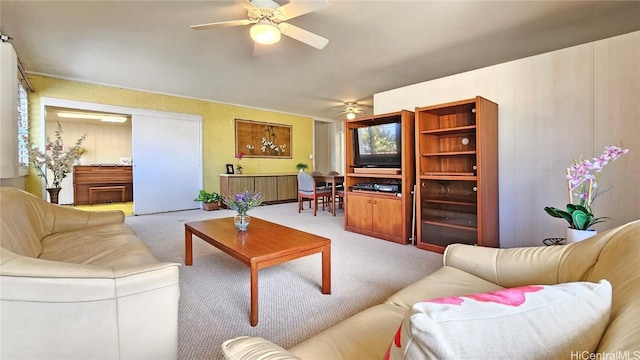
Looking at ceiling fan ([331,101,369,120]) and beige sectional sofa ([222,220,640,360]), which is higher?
ceiling fan ([331,101,369,120])

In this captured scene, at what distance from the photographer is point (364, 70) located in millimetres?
4438

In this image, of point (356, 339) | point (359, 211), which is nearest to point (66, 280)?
point (356, 339)

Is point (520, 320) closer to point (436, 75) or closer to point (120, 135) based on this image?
point (436, 75)

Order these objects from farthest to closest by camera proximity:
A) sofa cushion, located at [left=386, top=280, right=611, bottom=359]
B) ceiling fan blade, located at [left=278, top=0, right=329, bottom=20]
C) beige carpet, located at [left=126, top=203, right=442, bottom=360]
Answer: ceiling fan blade, located at [left=278, top=0, right=329, bottom=20], beige carpet, located at [left=126, top=203, right=442, bottom=360], sofa cushion, located at [left=386, top=280, right=611, bottom=359]

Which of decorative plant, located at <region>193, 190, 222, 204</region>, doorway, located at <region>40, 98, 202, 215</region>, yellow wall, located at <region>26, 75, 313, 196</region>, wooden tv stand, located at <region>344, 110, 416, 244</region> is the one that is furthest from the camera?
decorative plant, located at <region>193, 190, 222, 204</region>

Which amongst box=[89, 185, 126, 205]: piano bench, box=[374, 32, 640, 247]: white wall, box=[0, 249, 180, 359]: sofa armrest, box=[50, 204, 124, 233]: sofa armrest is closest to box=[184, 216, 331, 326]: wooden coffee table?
A: box=[0, 249, 180, 359]: sofa armrest

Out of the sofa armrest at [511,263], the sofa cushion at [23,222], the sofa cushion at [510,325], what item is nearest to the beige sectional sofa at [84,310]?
the sofa cushion at [23,222]

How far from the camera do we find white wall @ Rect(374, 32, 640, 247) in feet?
8.48

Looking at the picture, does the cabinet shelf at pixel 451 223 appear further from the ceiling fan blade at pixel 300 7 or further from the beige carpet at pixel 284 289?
the ceiling fan blade at pixel 300 7

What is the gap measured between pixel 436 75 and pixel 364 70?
4.29 feet

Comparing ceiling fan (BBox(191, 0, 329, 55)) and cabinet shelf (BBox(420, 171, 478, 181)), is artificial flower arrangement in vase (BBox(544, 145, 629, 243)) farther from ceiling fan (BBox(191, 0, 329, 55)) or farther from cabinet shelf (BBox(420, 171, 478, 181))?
ceiling fan (BBox(191, 0, 329, 55))

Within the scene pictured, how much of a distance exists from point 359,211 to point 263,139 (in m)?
4.27

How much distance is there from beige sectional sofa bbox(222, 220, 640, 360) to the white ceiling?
2.41m

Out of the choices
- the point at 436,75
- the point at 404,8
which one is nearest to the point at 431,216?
the point at 404,8
